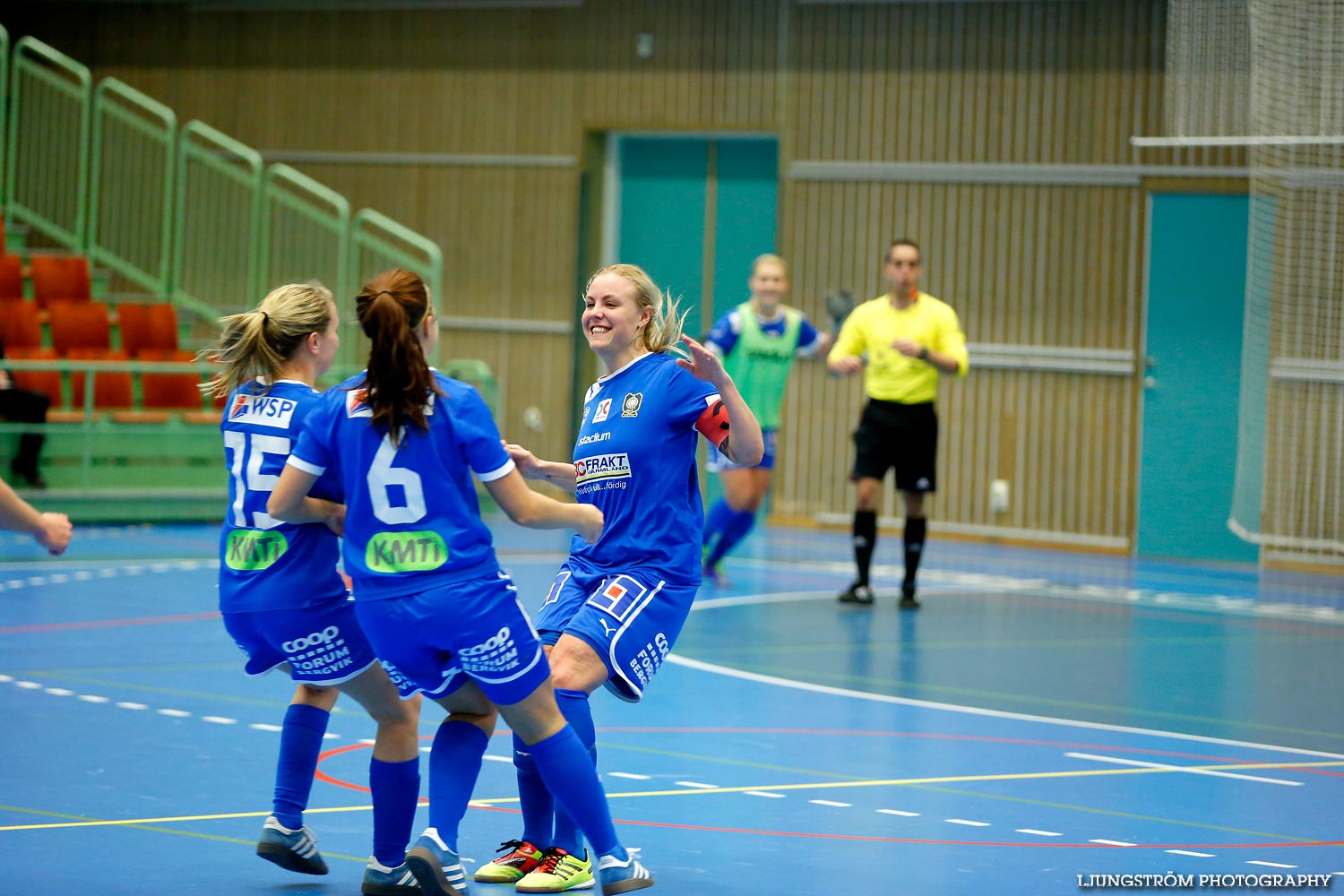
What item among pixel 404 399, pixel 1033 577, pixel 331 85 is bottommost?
pixel 1033 577

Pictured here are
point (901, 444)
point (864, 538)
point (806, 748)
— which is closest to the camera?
point (806, 748)

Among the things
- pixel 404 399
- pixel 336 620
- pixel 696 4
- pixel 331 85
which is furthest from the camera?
pixel 331 85

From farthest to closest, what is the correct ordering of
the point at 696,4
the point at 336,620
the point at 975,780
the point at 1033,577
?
the point at 696,4 → the point at 1033,577 → the point at 975,780 → the point at 336,620

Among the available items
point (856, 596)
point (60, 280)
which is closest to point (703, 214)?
point (60, 280)

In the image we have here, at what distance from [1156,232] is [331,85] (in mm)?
8515

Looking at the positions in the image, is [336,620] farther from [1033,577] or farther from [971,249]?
[971,249]

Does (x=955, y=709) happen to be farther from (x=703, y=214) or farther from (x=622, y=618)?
(x=703, y=214)

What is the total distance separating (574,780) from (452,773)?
1.03 feet

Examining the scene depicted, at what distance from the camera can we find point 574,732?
4.05m

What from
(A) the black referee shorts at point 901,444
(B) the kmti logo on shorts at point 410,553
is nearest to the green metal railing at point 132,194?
(A) the black referee shorts at point 901,444

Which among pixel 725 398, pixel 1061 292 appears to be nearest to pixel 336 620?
pixel 725 398

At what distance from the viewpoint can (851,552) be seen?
13.3 meters

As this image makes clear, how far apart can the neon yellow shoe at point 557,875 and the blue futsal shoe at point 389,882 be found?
27cm

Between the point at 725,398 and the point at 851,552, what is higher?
the point at 725,398
